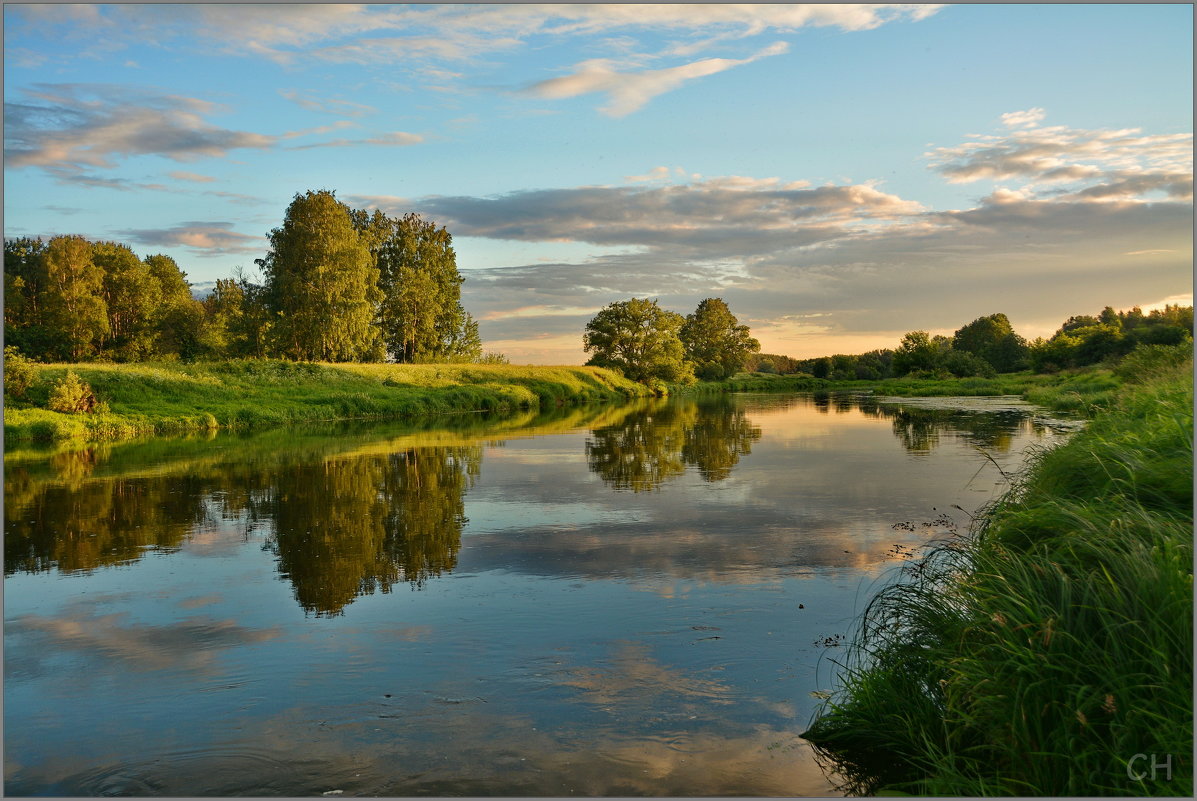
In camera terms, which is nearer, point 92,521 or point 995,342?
point 92,521

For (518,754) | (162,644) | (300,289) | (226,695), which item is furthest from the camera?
(300,289)

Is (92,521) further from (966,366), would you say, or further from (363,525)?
(966,366)

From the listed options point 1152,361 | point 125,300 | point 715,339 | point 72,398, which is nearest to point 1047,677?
point 1152,361

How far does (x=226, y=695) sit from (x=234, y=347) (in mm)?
52098

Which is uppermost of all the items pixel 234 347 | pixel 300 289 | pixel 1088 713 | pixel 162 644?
pixel 300 289

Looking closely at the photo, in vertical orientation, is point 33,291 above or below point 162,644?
above

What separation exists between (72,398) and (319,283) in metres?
23.5

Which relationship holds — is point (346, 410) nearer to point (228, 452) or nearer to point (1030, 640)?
point (228, 452)

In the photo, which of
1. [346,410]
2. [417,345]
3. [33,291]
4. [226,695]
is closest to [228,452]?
[346,410]

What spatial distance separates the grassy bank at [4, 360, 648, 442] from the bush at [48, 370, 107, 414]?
365 mm

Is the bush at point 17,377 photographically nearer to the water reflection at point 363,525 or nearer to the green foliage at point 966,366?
the water reflection at point 363,525

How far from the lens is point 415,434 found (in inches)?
1035

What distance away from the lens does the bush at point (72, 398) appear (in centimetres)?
2553

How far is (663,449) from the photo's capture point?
21.5 meters
